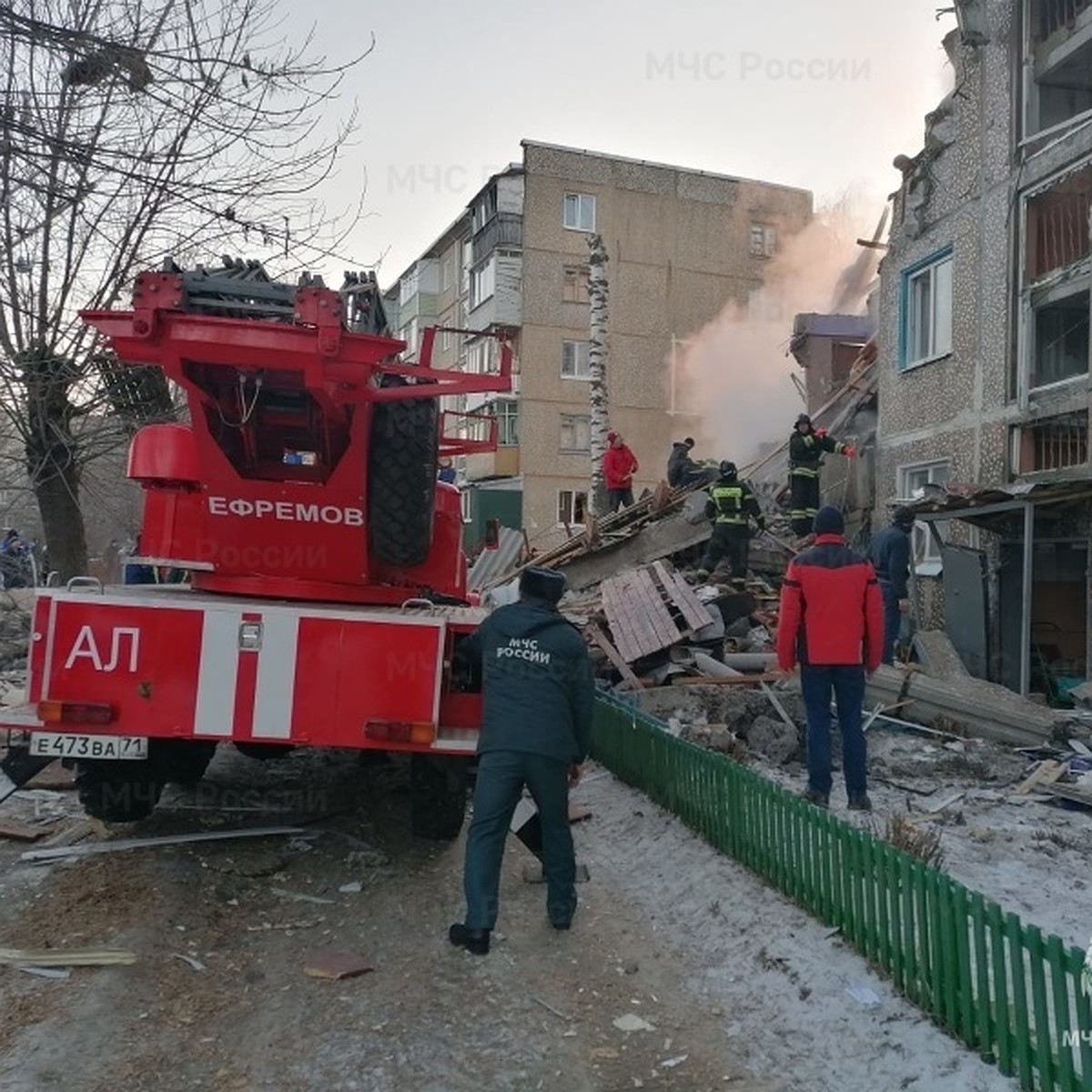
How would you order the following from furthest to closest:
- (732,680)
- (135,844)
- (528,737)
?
1. (732,680)
2. (135,844)
3. (528,737)

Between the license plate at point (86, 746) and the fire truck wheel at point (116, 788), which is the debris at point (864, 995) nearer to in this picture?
the license plate at point (86, 746)

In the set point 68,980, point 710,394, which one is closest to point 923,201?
point 68,980

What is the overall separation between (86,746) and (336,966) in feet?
5.40

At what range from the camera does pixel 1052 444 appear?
1161cm

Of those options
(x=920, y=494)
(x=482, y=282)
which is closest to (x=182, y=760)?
(x=920, y=494)

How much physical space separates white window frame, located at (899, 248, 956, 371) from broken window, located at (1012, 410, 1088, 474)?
1949 mm

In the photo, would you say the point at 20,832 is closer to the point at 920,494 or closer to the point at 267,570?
the point at 267,570

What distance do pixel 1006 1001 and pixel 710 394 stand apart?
31814mm

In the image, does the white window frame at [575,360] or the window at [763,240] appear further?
the window at [763,240]

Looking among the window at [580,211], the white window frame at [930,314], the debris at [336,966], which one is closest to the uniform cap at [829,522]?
the debris at [336,966]

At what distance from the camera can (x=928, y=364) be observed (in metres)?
13.6

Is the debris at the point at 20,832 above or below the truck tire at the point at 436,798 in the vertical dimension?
below

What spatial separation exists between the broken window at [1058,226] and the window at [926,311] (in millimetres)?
1470

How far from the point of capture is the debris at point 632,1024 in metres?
3.89
